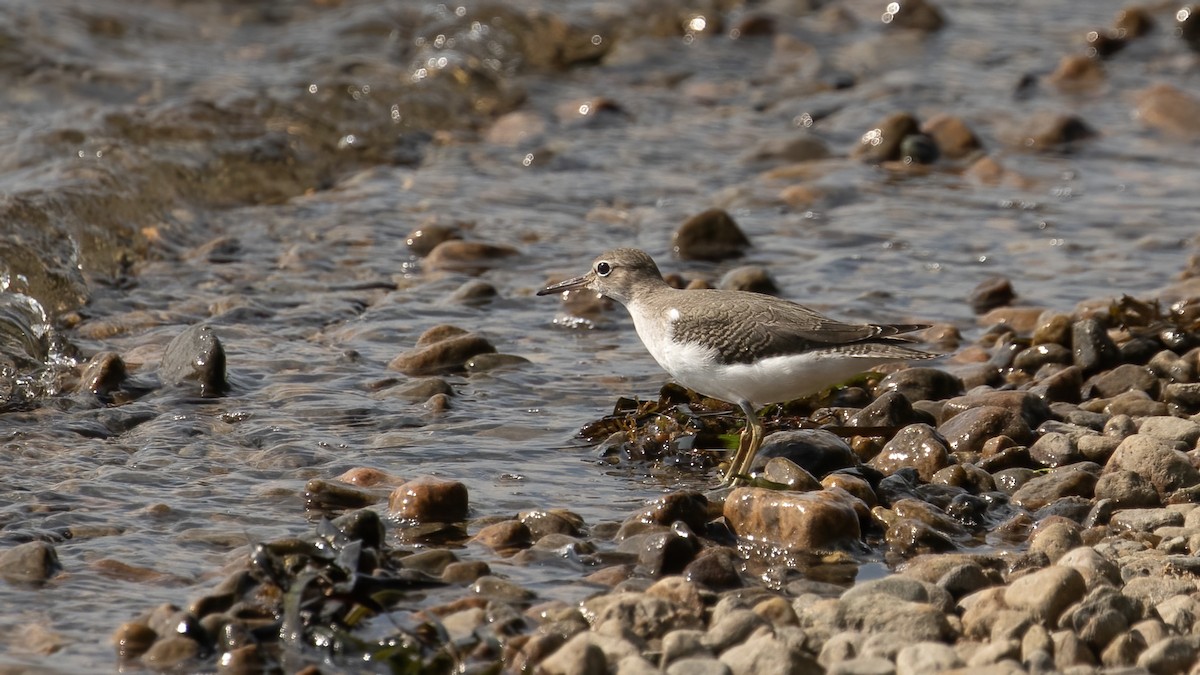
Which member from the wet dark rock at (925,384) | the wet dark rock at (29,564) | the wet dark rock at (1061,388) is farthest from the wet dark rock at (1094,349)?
the wet dark rock at (29,564)

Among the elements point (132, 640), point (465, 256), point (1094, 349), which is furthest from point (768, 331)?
point (465, 256)

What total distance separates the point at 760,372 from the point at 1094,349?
7.45 feet

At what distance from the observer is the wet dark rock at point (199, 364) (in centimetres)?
816

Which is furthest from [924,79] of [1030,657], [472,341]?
[1030,657]

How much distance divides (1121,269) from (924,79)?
559 cm

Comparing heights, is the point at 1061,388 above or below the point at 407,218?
below

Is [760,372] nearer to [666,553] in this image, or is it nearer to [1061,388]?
[666,553]

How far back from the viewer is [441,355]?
8.65 metres

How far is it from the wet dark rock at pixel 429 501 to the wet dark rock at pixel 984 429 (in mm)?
2469

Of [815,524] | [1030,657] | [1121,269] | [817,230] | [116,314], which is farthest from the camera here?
[817,230]

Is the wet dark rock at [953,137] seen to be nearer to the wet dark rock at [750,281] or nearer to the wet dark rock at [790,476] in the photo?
the wet dark rock at [750,281]

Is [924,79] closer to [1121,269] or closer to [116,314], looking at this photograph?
[1121,269]

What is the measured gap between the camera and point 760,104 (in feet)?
49.5

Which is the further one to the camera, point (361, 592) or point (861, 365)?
point (861, 365)
